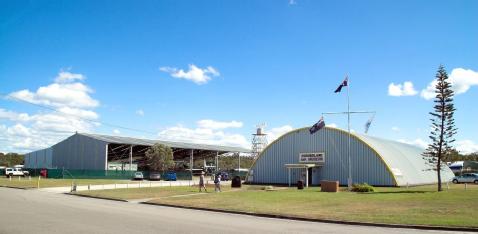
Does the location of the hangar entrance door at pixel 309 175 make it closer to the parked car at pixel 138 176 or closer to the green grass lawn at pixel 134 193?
the green grass lawn at pixel 134 193

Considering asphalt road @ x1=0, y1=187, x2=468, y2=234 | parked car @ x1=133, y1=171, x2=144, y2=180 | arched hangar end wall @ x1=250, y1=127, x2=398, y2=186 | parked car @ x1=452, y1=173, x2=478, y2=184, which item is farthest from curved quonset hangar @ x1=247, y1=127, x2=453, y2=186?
asphalt road @ x1=0, y1=187, x2=468, y2=234

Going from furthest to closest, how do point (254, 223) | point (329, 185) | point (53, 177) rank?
1. point (53, 177)
2. point (329, 185)
3. point (254, 223)

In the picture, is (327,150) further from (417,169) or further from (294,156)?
(417,169)

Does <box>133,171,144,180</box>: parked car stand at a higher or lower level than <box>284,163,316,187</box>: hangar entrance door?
lower

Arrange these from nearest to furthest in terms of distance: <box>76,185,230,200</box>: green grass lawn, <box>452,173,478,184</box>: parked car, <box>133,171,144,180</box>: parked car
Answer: <box>76,185,230,200</box>: green grass lawn
<box>452,173,478,184</box>: parked car
<box>133,171,144,180</box>: parked car

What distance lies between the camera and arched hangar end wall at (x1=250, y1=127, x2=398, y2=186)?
1949 inches

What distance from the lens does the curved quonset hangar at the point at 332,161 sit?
49.6 meters

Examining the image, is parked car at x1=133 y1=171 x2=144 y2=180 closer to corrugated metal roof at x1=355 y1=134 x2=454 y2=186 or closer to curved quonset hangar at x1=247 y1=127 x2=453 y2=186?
curved quonset hangar at x1=247 y1=127 x2=453 y2=186

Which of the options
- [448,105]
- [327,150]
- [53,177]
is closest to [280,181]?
[327,150]

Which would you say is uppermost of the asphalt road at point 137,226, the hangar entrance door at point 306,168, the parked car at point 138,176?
the hangar entrance door at point 306,168

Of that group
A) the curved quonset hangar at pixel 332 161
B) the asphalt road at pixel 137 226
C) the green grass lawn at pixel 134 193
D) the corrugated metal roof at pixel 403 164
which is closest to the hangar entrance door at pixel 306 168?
the curved quonset hangar at pixel 332 161

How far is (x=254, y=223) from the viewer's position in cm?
1797

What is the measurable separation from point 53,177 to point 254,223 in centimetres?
6195

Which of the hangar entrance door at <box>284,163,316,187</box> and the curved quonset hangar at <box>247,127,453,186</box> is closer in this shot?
the curved quonset hangar at <box>247,127,453,186</box>
